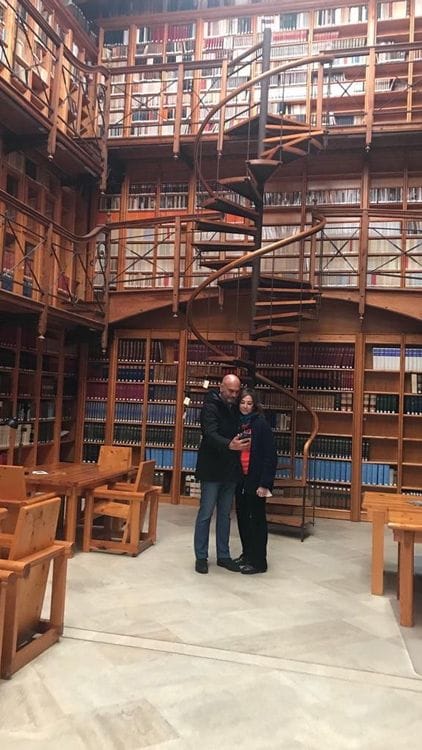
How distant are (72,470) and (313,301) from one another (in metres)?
2.81

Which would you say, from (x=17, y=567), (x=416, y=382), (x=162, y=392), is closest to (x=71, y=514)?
(x=17, y=567)

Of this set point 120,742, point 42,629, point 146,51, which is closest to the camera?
point 120,742

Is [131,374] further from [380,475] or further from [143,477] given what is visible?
[380,475]

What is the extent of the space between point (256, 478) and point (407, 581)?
4.20 feet

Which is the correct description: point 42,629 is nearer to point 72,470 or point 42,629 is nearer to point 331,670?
point 331,670

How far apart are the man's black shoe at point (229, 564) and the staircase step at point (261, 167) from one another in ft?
11.7

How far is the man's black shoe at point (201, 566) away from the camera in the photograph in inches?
163

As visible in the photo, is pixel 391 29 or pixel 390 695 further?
pixel 391 29

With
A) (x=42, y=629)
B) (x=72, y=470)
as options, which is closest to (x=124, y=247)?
(x=72, y=470)

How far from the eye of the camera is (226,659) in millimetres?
2742

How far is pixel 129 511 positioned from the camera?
14.8 ft

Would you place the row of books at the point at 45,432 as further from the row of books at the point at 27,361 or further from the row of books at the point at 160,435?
the row of books at the point at 160,435

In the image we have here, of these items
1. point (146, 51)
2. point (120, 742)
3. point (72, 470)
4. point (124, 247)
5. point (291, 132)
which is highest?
point (146, 51)

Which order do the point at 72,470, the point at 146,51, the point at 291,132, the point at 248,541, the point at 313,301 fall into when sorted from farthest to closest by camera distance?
the point at 146,51
the point at 291,132
the point at 313,301
the point at 72,470
the point at 248,541
